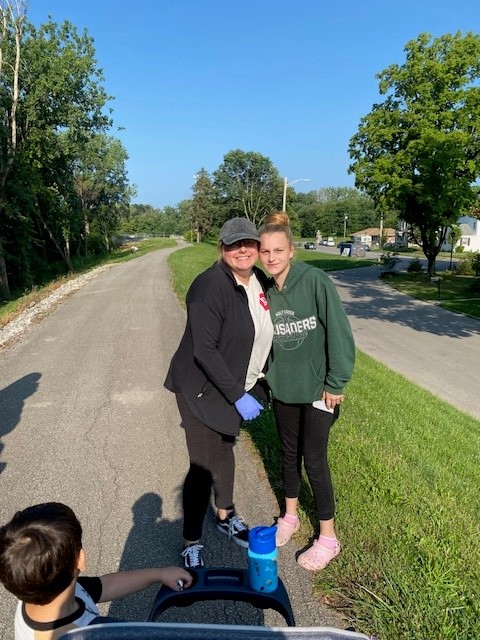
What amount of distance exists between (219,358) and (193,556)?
1263 mm

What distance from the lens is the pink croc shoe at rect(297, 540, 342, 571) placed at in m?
2.69

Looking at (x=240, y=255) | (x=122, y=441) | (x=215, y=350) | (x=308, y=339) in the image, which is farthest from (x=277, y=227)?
(x=122, y=441)

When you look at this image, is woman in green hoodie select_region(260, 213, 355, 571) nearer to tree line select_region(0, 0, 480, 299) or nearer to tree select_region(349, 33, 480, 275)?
tree line select_region(0, 0, 480, 299)

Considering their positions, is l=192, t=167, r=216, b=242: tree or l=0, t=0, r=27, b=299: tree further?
l=192, t=167, r=216, b=242: tree

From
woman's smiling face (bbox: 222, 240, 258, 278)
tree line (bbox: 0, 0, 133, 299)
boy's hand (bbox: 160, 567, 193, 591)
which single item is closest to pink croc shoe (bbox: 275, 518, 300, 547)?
boy's hand (bbox: 160, 567, 193, 591)

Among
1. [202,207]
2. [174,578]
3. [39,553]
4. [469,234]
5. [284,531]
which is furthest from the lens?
[202,207]

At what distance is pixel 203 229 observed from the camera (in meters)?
82.2

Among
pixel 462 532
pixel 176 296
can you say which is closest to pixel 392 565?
pixel 462 532

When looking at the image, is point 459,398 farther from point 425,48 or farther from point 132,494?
point 425,48

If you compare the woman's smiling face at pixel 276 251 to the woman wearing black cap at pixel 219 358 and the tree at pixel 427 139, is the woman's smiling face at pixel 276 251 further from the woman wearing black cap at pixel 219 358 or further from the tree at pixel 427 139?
the tree at pixel 427 139

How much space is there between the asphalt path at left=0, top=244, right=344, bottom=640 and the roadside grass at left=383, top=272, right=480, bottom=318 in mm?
14933

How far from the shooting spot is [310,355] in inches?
107

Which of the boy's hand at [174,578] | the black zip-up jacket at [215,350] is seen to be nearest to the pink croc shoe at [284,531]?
the black zip-up jacket at [215,350]

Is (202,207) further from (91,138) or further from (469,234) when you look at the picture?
(91,138)
